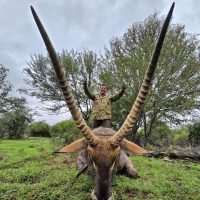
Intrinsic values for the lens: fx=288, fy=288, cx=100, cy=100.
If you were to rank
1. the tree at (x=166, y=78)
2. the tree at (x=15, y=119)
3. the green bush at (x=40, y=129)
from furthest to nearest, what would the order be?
the green bush at (x=40, y=129) → the tree at (x=15, y=119) → the tree at (x=166, y=78)

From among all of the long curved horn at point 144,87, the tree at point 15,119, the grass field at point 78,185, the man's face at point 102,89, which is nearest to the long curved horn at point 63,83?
the long curved horn at point 144,87

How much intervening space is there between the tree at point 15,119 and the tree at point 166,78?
15881mm

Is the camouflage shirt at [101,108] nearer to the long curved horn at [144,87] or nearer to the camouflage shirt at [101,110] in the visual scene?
the camouflage shirt at [101,110]

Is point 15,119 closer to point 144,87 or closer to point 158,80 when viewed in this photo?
point 158,80

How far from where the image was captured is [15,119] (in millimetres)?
31859

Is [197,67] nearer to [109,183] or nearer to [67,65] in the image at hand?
[67,65]

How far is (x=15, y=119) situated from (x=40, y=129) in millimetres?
4091

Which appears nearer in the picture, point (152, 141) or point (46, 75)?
point (152, 141)

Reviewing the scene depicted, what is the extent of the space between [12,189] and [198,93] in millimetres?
14758

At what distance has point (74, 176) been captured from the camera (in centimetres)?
690

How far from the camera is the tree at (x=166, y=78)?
56.5 feet

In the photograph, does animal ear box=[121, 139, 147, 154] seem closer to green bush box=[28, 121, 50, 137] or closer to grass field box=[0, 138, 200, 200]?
grass field box=[0, 138, 200, 200]

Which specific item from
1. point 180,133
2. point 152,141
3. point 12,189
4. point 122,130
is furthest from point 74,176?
point 180,133

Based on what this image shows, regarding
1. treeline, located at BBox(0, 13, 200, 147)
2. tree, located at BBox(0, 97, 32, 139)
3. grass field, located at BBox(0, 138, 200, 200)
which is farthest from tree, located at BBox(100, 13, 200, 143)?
tree, located at BBox(0, 97, 32, 139)
